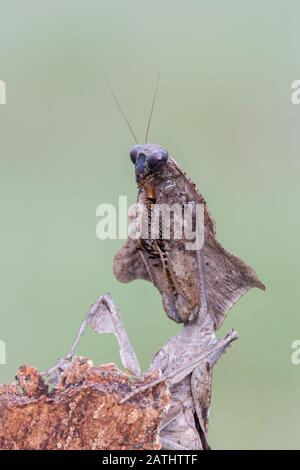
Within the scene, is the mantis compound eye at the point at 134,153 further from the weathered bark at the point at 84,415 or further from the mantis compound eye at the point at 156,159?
the weathered bark at the point at 84,415

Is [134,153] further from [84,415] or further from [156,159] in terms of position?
[84,415]

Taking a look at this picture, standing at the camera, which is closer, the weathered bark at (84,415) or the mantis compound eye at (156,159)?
the weathered bark at (84,415)

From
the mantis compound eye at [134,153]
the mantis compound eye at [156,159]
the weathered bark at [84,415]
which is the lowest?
the weathered bark at [84,415]

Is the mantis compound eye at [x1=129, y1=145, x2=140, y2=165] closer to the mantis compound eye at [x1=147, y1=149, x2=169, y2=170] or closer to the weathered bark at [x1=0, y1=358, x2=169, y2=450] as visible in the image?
the mantis compound eye at [x1=147, y1=149, x2=169, y2=170]

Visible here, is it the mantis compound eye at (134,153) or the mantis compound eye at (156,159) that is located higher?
the mantis compound eye at (134,153)

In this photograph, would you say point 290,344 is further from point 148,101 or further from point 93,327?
point 148,101

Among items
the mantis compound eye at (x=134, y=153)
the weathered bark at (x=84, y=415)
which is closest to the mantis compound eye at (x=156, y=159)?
the mantis compound eye at (x=134, y=153)

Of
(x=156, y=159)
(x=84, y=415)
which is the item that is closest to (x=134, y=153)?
(x=156, y=159)

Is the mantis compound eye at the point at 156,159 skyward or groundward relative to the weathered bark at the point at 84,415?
skyward
